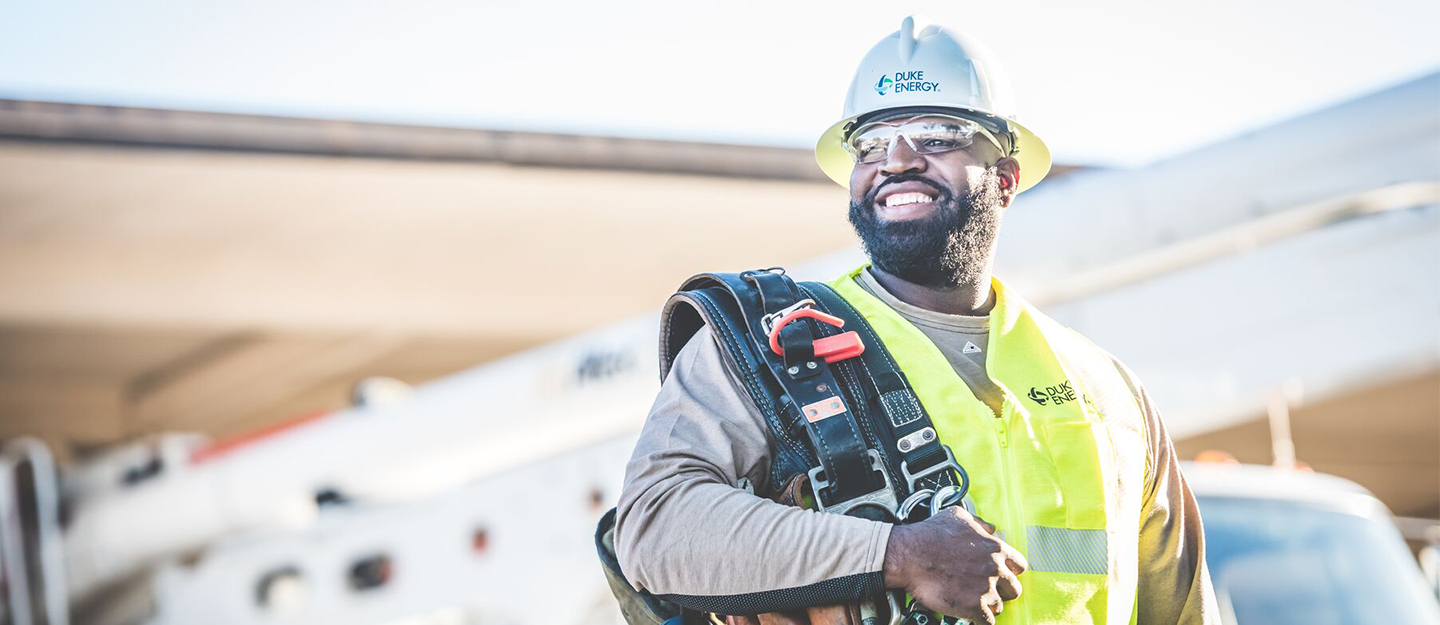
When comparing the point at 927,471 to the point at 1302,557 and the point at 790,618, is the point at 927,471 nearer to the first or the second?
the point at 790,618

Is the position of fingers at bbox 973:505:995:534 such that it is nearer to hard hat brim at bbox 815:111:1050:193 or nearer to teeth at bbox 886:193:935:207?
teeth at bbox 886:193:935:207

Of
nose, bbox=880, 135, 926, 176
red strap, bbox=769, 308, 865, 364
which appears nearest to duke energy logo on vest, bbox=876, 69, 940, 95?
nose, bbox=880, 135, 926, 176

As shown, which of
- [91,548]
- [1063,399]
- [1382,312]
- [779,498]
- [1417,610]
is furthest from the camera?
[91,548]

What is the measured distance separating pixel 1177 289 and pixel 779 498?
5.33 metres

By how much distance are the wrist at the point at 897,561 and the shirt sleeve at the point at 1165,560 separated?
746 millimetres

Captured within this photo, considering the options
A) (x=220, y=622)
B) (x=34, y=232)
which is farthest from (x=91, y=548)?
(x=34, y=232)

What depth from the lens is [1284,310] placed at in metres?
6.77

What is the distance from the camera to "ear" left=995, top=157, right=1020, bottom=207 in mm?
2947

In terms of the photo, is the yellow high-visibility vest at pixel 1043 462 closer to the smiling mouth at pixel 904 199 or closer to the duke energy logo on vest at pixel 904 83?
the smiling mouth at pixel 904 199

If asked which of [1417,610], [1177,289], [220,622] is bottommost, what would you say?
[1417,610]

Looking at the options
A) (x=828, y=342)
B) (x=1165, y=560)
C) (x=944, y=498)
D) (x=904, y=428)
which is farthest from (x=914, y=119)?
(x=1165, y=560)

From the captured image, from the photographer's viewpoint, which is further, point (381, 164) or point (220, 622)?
point (381, 164)

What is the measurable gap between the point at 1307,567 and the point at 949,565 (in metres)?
3.45

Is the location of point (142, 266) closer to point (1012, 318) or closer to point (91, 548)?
point (91, 548)
